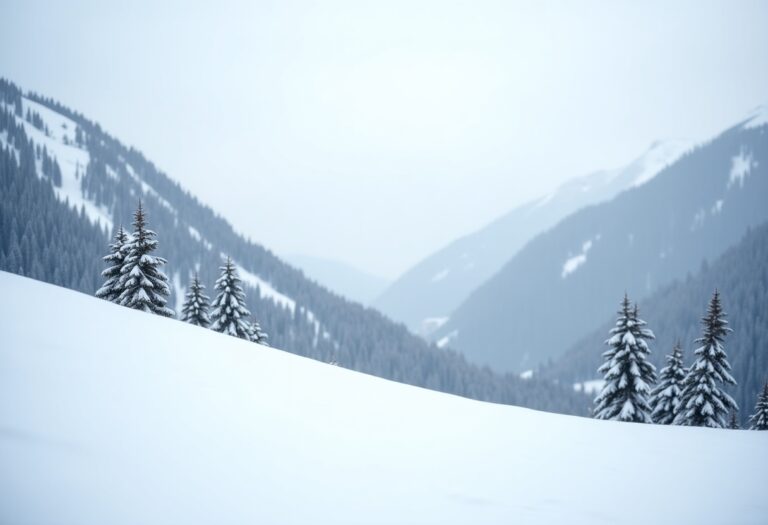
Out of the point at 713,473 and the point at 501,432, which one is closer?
the point at 713,473

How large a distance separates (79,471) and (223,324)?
2597 cm

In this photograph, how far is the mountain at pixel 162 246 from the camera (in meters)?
79.0

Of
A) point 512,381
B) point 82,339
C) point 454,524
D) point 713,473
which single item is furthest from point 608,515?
point 512,381

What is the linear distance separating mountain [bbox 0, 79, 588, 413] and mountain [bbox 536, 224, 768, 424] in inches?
1397

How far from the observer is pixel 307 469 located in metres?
4.76

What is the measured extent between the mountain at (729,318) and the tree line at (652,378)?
298 ft

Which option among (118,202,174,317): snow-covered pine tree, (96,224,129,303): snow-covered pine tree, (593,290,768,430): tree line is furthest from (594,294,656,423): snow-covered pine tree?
(96,224,129,303): snow-covered pine tree

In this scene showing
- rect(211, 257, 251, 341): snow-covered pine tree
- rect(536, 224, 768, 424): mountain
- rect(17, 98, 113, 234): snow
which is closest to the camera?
rect(211, 257, 251, 341): snow-covered pine tree

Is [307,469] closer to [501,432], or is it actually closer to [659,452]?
[501,432]

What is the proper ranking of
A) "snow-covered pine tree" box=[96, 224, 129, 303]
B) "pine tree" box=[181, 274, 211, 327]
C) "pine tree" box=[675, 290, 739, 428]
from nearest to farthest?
"pine tree" box=[675, 290, 739, 428] → "snow-covered pine tree" box=[96, 224, 129, 303] → "pine tree" box=[181, 274, 211, 327]

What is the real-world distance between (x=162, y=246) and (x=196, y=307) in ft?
317

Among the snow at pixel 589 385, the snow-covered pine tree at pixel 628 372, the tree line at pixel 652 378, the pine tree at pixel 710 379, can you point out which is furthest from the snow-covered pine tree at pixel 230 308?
the snow at pixel 589 385

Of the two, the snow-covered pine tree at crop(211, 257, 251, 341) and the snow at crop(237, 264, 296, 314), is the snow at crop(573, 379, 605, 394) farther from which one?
the snow-covered pine tree at crop(211, 257, 251, 341)

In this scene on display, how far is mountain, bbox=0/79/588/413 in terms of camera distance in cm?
7900
